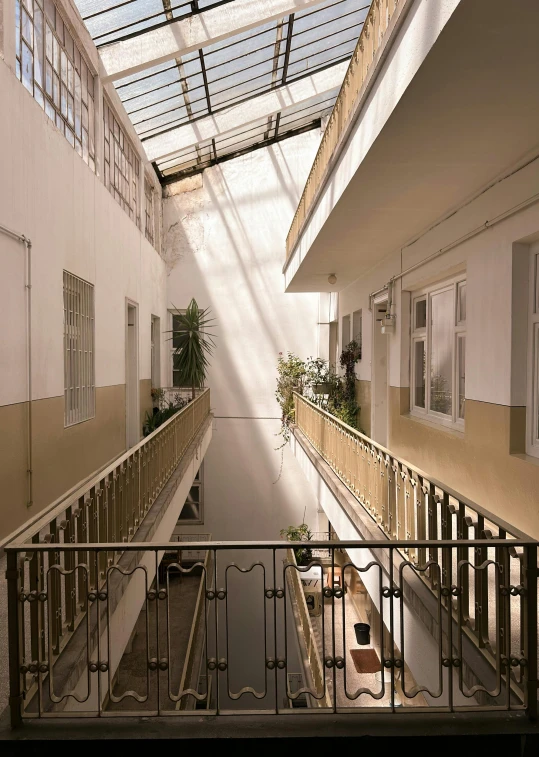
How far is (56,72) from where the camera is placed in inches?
325

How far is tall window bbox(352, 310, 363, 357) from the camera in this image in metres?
13.3

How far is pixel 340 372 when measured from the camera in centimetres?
1554

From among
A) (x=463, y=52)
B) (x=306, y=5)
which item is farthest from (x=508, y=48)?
(x=306, y=5)

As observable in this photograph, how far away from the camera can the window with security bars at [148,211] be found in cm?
1527

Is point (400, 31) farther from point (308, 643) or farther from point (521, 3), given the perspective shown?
point (308, 643)

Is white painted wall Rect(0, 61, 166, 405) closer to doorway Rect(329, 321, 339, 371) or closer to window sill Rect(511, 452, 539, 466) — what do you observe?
window sill Rect(511, 452, 539, 466)

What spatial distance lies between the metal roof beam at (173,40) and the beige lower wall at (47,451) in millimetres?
5314

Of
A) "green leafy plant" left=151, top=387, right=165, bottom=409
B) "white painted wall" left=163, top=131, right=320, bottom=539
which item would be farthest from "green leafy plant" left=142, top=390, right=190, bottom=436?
"white painted wall" left=163, top=131, right=320, bottom=539

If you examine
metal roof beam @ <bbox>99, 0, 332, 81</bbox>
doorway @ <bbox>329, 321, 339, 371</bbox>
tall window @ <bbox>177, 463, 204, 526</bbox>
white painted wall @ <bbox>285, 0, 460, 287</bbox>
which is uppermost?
metal roof beam @ <bbox>99, 0, 332, 81</bbox>

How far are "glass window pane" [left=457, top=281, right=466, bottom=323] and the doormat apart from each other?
230 inches

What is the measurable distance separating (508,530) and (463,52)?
263 cm

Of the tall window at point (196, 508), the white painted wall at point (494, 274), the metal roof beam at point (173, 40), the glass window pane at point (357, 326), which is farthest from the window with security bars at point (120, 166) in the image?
the tall window at point (196, 508)

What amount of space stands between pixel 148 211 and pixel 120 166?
11.4 feet

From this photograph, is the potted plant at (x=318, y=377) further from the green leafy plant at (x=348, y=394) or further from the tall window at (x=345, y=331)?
the tall window at (x=345, y=331)
